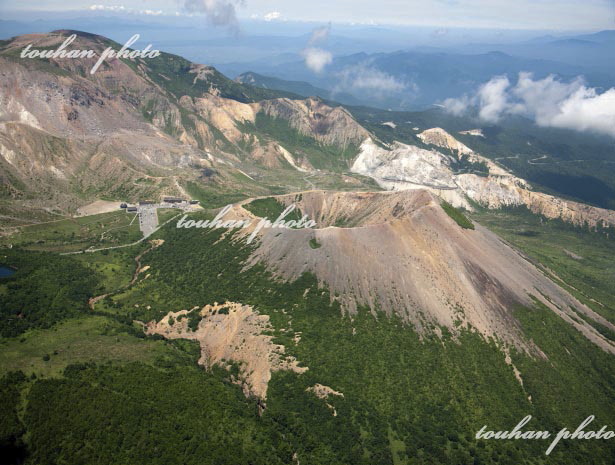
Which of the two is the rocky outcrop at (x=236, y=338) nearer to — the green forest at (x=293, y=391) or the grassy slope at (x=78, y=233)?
the green forest at (x=293, y=391)

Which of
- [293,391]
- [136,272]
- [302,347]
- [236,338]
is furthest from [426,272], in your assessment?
[136,272]

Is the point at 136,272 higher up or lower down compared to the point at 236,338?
lower down

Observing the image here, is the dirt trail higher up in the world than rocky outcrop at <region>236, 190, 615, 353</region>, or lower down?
lower down

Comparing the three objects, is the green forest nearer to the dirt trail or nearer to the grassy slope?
the dirt trail

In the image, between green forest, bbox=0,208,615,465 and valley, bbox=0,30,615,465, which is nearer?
green forest, bbox=0,208,615,465

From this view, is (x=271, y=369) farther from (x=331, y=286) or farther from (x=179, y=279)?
(x=179, y=279)

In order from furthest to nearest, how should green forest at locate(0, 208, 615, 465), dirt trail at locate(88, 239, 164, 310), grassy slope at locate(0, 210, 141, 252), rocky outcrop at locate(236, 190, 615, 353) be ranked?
grassy slope at locate(0, 210, 141, 252) < dirt trail at locate(88, 239, 164, 310) < rocky outcrop at locate(236, 190, 615, 353) < green forest at locate(0, 208, 615, 465)

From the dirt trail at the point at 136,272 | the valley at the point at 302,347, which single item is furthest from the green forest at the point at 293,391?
the dirt trail at the point at 136,272

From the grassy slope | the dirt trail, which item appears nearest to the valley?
the dirt trail

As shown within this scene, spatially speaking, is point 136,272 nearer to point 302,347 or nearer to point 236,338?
point 236,338

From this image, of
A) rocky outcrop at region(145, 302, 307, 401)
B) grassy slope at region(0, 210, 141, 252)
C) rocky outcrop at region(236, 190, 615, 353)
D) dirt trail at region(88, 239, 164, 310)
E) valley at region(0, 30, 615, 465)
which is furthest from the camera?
grassy slope at region(0, 210, 141, 252)

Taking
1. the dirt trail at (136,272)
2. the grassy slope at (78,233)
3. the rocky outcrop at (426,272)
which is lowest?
the dirt trail at (136,272)

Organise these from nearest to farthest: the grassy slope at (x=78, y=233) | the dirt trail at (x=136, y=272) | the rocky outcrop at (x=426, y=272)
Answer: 1. the rocky outcrop at (x=426, y=272)
2. the dirt trail at (x=136, y=272)
3. the grassy slope at (x=78, y=233)

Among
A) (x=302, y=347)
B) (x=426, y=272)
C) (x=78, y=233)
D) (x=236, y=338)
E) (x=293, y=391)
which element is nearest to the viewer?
(x=293, y=391)
